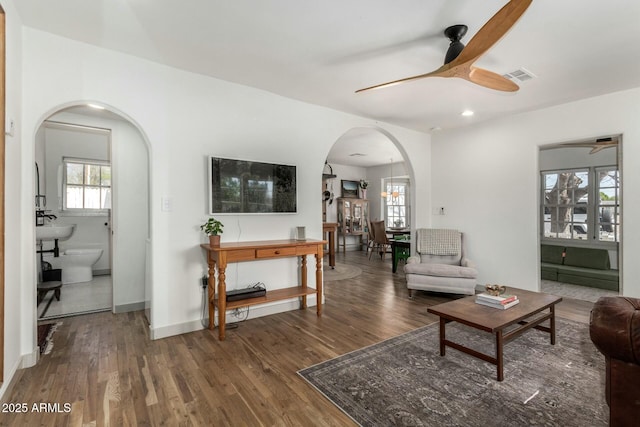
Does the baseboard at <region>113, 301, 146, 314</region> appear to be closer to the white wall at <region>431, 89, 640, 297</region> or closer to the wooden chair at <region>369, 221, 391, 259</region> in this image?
the white wall at <region>431, 89, 640, 297</region>

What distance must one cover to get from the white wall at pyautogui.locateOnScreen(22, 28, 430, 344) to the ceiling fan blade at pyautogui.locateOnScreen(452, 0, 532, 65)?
2065 millimetres

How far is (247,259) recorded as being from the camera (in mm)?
2904

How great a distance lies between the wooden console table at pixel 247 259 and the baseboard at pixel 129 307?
4.07 ft

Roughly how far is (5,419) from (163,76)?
8.76ft

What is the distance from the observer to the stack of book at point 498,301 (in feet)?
7.83

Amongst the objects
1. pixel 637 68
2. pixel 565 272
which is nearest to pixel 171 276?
pixel 637 68

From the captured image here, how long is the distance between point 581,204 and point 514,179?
2359 mm

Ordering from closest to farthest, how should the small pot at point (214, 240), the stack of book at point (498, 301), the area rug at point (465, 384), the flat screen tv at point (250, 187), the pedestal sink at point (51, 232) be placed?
the area rug at point (465, 384), the stack of book at point (498, 301), the small pot at point (214, 240), the flat screen tv at point (250, 187), the pedestal sink at point (51, 232)

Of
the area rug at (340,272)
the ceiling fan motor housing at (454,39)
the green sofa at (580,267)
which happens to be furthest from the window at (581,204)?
the ceiling fan motor housing at (454,39)

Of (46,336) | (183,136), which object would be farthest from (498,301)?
(46,336)

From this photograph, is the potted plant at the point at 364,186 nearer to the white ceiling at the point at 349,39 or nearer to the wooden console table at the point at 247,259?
the white ceiling at the point at 349,39

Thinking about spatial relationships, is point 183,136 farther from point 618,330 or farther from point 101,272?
point 101,272

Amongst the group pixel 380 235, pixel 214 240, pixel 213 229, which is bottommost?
pixel 380 235

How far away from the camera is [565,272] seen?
4.93 meters
